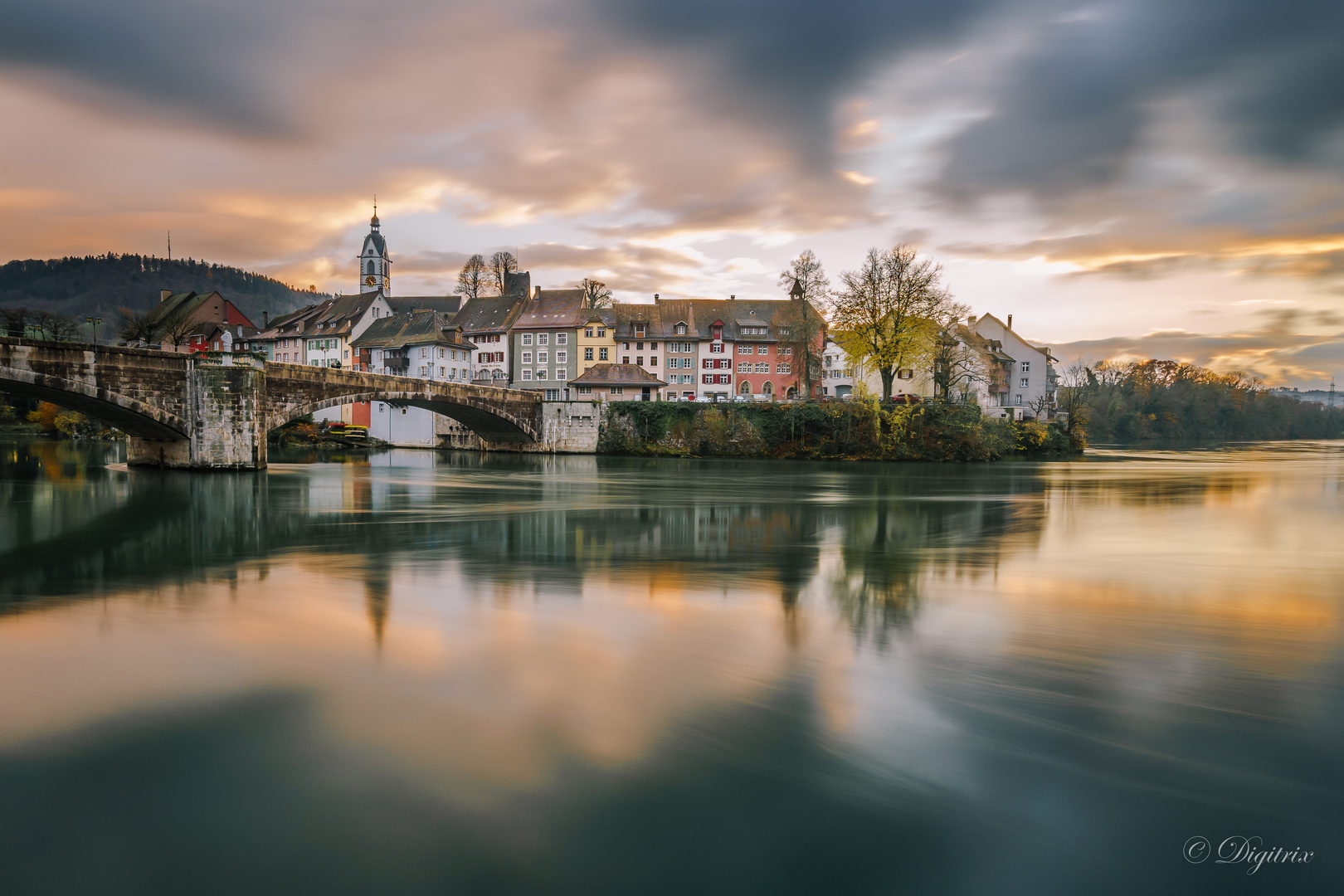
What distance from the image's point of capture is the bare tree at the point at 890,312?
51156 millimetres

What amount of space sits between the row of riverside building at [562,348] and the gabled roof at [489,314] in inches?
4.4

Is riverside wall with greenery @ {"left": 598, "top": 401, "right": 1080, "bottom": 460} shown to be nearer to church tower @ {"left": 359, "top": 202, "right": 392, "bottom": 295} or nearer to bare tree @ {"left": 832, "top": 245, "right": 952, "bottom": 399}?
bare tree @ {"left": 832, "top": 245, "right": 952, "bottom": 399}

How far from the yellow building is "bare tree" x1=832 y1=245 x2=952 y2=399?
2375 cm

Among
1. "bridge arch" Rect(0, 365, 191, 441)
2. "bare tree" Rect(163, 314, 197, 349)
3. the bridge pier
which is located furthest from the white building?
"bare tree" Rect(163, 314, 197, 349)

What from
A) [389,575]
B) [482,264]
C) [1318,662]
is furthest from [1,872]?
[482,264]

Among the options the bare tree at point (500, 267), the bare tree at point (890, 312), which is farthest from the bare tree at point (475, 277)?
the bare tree at point (890, 312)

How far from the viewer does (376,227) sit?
98.6m

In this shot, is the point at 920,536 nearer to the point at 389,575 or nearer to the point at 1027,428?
the point at 389,575

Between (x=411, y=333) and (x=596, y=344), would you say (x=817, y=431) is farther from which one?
(x=411, y=333)

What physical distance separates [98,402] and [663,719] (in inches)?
1141

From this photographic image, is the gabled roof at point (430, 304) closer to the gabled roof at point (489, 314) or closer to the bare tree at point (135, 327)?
the gabled roof at point (489, 314)

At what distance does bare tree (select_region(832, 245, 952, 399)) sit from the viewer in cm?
5116

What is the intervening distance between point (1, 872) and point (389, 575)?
8.03 meters

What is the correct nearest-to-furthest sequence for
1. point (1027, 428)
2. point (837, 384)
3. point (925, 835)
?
point (925, 835), point (1027, 428), point (837, 384)
